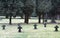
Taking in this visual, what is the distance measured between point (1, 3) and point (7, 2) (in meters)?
1.03

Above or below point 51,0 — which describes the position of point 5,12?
below

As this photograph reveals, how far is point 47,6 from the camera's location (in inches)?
1464

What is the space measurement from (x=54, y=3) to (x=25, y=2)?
7150 millimetres

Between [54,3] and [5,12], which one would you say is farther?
[54,3]

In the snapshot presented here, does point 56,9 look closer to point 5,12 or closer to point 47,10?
point 47,10

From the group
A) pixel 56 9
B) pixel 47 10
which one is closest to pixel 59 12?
pixel 56 9

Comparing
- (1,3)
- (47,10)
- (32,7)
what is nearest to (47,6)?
(47,10)

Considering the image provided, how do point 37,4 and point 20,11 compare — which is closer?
point 20,11

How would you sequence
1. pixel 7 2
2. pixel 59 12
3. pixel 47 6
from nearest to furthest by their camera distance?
pixel 7 2, pixel 47 6, pixel 59 12

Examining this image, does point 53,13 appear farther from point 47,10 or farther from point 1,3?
point 1,3

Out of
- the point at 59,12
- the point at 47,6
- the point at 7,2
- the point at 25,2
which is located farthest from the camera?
the point at 59,12

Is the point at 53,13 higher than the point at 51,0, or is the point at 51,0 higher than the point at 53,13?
the point at 51,0

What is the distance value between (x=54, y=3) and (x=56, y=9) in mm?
1418

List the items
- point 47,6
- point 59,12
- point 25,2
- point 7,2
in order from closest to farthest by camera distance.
Result: point 7,2, point 25,2, point 47,6, point 59,12
